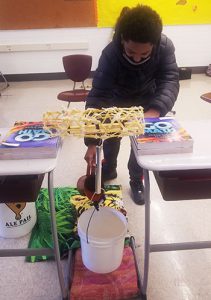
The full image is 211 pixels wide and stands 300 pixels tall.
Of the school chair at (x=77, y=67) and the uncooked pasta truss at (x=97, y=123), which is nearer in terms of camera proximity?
the uncooked pasta truss at (x=97, y=123)

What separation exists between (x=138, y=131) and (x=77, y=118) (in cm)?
20

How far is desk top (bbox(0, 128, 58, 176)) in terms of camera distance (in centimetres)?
95

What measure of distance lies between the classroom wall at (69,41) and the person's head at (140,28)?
3532 mm

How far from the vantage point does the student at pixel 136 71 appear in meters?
1.13

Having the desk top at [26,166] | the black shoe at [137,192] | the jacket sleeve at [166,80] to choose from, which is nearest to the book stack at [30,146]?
the desk top at [26,166]

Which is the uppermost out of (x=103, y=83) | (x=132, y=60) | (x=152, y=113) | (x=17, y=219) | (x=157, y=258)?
(x=132, y=60)

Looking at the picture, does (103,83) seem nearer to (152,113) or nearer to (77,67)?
(152,113)

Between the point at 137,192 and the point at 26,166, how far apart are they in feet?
3.68

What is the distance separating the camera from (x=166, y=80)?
1.50m

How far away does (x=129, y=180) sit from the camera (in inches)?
85.7

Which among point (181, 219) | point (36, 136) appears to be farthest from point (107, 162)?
point (36, 136)

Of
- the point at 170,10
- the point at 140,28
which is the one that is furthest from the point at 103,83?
the point at 170,10

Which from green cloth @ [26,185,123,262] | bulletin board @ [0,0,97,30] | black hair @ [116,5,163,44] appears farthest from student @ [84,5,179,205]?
bulletin board @ [0,0,97,30]

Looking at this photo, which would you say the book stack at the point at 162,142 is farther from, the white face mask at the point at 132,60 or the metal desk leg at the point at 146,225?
the white face mask at the point at 132,60
